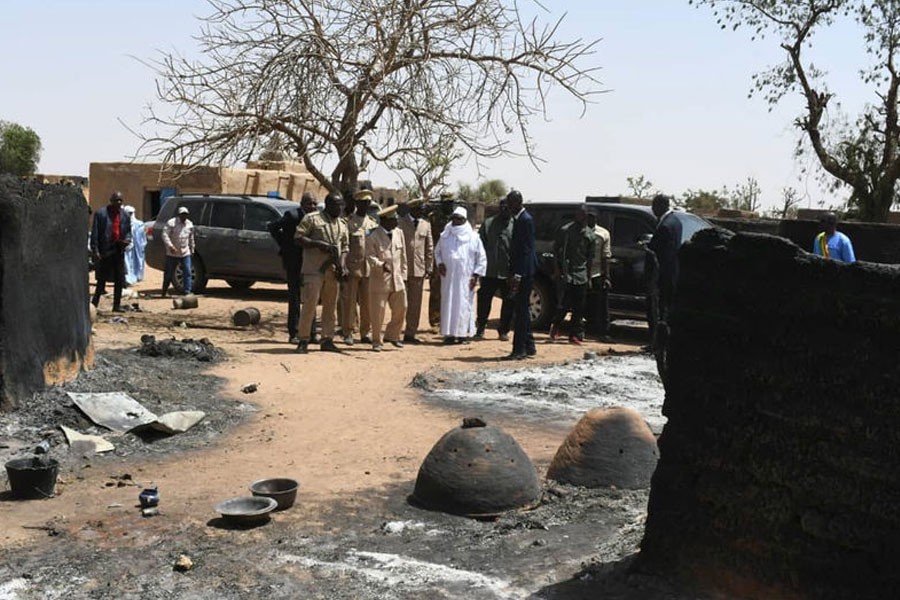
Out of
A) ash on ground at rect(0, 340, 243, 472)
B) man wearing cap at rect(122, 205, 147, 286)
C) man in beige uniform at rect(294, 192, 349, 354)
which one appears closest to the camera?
ash on ground at rect(0, 340, 243, 472)

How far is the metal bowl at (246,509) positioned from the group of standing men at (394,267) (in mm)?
5810

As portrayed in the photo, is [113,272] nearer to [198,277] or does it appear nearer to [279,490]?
[198,277]

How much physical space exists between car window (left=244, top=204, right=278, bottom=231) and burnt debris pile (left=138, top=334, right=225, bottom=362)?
6.37 m

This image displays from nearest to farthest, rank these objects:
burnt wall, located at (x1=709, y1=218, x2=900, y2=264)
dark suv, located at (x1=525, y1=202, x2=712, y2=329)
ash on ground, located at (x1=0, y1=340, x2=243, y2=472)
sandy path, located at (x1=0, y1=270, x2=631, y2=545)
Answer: sandy path, located at (x1=0, y1=270, x2=631, y2=545), ash on ground, located at (x1=0, y1=340, x2=243, y2=472), burnt wall, located at (x1=709, y1=218, x2=900, y2=264), dark suv, located at (x1=525, y1=202, x2=712, y2=329)

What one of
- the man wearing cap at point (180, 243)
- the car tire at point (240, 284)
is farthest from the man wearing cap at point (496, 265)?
the car tire at point (240, 284)

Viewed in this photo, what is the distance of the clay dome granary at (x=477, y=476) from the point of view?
5.99 m

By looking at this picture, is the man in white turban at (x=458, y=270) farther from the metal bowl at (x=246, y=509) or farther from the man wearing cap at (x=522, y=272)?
the metal bowl at (x=246, y=509)

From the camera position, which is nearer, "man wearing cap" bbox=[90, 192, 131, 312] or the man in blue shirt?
the man in blue shirt

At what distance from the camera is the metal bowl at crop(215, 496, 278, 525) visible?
18.7 ft

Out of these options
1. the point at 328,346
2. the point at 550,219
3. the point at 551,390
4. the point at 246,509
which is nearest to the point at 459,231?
the point at 550,219

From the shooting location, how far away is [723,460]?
14.9 ft

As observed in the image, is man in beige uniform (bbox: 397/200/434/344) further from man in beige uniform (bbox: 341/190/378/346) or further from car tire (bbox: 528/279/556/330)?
car tire (bbox: 528/279/556/330)

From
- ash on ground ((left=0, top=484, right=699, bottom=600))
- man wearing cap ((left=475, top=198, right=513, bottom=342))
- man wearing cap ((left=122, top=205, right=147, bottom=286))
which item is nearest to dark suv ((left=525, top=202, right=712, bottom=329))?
man wearing cap ((left=475, top=198, right=513, bottom=342))

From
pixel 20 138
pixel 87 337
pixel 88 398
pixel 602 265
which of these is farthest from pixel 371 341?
pixel 20 138
